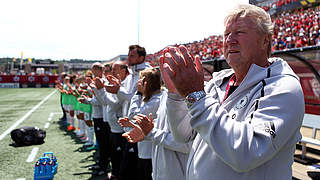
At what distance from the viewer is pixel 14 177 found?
462 cm

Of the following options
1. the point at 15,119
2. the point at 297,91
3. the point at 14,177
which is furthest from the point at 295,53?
the point at 15,119

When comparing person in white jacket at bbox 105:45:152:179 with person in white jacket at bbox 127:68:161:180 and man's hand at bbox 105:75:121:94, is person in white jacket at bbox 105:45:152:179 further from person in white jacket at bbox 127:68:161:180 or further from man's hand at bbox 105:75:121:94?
person in white jacket at bbox 127:68:161:180

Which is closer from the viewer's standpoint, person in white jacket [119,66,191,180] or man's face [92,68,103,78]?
person in white jacket [119,66,191,180]

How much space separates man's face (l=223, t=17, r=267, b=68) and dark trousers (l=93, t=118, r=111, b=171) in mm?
4106

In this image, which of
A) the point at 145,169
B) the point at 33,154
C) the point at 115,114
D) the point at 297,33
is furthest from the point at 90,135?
the point at 297,33

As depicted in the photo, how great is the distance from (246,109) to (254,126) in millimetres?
134

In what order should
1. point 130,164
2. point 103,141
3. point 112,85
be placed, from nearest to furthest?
point 130,164 < point 112,85 < point 103,141

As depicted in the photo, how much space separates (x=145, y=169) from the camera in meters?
2.88

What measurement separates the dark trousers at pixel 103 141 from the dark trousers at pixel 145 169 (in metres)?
2.13

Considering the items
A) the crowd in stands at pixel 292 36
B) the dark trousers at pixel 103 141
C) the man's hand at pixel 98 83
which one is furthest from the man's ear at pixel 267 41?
the crowd in stands at pixel 292 36

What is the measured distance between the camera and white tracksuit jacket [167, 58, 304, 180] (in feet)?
3.27

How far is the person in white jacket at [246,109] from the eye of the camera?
1.00 meters

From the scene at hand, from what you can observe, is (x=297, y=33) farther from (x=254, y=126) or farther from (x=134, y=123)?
(x=254, y=126)

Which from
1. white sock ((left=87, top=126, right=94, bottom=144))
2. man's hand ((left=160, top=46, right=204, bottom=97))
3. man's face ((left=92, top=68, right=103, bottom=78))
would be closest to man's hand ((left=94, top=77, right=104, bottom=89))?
man's face ((left=92, top=68, right=103, bottom=78))
